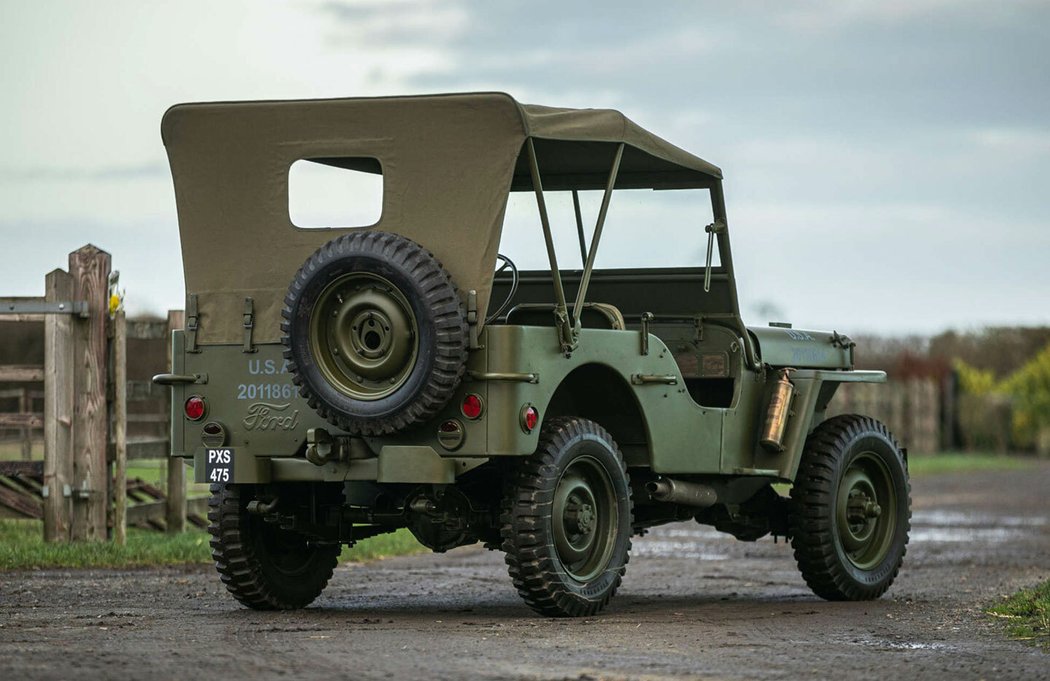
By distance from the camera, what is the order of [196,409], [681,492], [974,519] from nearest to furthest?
[196,409]
[681,492]
[974,519]

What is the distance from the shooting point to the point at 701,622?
9.32 m

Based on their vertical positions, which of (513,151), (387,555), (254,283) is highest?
(513,151)

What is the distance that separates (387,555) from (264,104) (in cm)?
638

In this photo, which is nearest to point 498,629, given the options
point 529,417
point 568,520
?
point 568,520

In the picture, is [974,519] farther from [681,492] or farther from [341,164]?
[341,164]

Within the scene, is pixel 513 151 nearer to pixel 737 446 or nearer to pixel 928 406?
pixel 737 446

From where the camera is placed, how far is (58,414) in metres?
13.9

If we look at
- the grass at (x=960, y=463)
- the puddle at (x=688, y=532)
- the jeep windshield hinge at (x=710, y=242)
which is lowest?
the grass at (x=960, y=463)

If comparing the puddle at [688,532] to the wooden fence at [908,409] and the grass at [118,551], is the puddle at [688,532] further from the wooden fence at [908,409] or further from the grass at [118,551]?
the wooden fence at [908,409]

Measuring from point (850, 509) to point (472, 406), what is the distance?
352 centimetres

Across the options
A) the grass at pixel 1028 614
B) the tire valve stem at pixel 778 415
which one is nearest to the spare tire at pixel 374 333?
the tire valve stem at pixel 778 415

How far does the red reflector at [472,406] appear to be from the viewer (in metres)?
8.67

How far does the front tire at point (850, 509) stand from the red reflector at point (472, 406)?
305 centimetres

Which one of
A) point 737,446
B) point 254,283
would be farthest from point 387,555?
point 254,283
